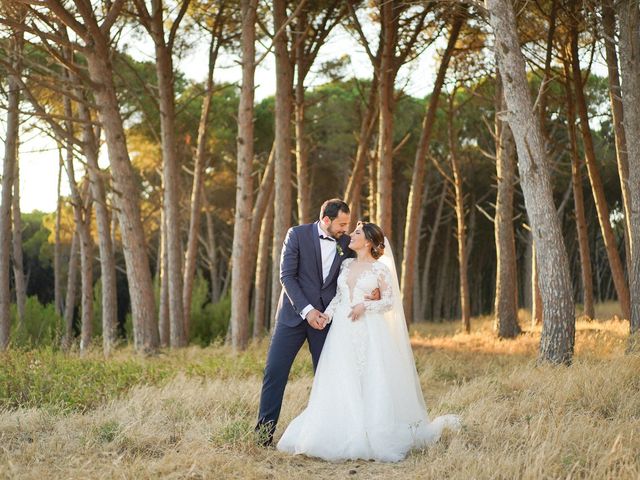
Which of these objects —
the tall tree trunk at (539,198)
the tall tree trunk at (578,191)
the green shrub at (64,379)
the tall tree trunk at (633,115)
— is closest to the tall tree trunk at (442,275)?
the tall tree trunk at (578,191)

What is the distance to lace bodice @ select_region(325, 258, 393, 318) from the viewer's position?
5652mm

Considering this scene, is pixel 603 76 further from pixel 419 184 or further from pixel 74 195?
pixel 74 195

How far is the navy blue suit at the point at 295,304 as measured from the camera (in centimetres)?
559

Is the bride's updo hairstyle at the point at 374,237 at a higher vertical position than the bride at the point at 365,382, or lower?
higher

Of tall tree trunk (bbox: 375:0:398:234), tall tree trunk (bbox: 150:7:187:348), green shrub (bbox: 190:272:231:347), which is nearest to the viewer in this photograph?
tall tree trunk (bbox: 375:0:398:234)

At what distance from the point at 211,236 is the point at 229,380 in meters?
15.9

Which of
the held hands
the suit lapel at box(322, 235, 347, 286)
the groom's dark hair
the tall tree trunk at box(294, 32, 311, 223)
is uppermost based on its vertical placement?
the tall tree trunk at box(294, 32, 311, 223)

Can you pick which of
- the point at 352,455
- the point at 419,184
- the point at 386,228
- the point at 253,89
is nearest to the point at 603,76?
the point at 419,184

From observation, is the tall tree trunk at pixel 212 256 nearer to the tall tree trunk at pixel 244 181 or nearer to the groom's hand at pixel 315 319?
the tall tree trunk at pixel 244 181

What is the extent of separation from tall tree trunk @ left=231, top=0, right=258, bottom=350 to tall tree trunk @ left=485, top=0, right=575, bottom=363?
3632 mm

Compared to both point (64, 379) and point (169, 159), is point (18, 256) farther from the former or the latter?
point (64, 379)

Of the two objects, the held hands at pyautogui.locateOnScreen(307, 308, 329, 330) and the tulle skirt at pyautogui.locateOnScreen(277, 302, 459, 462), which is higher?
the held hands at pyautogui.locateOnScreen(307, 308, 329, 330)

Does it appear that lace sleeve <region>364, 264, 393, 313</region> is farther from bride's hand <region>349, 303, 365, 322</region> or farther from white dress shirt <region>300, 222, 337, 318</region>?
white dress shirt <region>300, 222, 337, 318</region>

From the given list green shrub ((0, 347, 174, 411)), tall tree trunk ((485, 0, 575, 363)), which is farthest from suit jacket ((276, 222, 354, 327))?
tall tree trunk ((485, 0, 575, 363))
